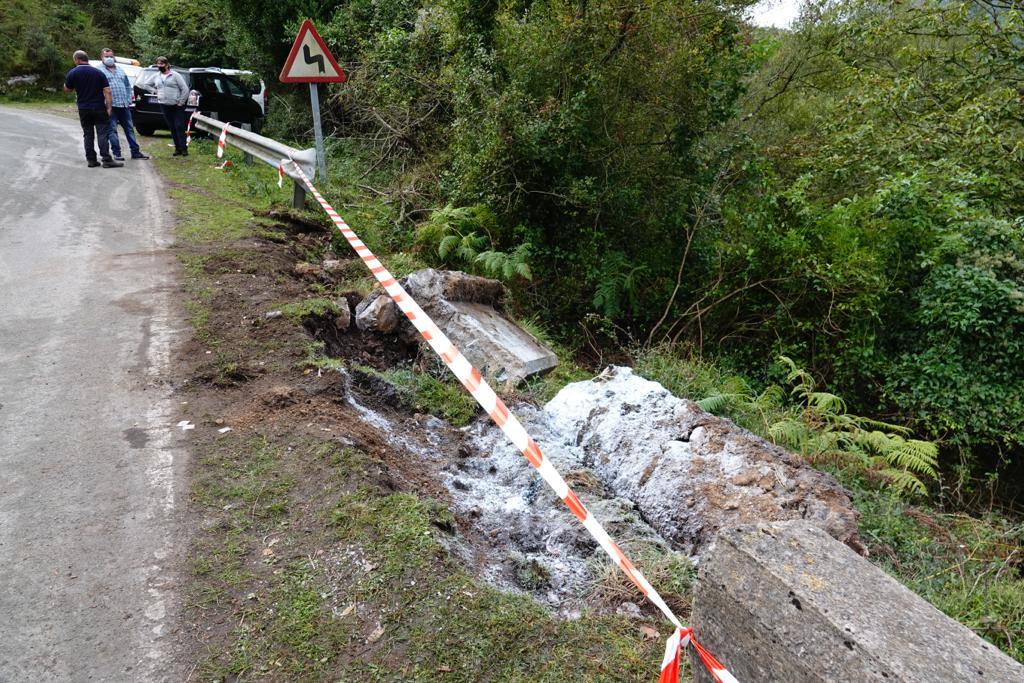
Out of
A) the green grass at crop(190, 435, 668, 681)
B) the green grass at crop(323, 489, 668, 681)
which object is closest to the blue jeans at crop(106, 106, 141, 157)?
the green grass at crop(190, 435, 668, 681)

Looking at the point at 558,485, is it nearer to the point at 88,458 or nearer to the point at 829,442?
the point at 88,458

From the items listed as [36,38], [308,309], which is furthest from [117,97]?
[36,38]

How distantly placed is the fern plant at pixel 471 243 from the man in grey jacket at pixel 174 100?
22.2 ft

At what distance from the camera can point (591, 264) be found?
29.5 feet

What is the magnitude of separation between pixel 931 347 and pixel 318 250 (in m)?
7.99

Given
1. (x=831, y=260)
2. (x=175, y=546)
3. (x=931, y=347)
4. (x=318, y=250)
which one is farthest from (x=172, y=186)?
(x=931, y=347)

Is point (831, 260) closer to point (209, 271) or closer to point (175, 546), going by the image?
point (209, 271)

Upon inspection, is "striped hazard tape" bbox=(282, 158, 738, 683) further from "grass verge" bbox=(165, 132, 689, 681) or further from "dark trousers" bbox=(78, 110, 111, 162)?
"dark trousers" bbox=(78, 110, 111, 162)

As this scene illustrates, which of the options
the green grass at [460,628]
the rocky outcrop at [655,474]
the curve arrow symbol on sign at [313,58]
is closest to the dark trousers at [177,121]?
the curve arrow symbol on sign at [313,58]

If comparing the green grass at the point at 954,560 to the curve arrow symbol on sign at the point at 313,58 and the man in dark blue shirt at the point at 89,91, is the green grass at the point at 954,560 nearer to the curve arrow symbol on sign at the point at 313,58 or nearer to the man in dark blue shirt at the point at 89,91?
the curve arrow symbol on sign at the point at 313,58

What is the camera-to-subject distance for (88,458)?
3.65 meters

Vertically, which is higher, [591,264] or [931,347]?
[591,264]

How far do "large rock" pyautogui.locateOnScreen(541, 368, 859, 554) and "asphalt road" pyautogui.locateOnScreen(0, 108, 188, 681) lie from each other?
252 centimetres

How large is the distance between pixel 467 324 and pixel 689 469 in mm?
2583
